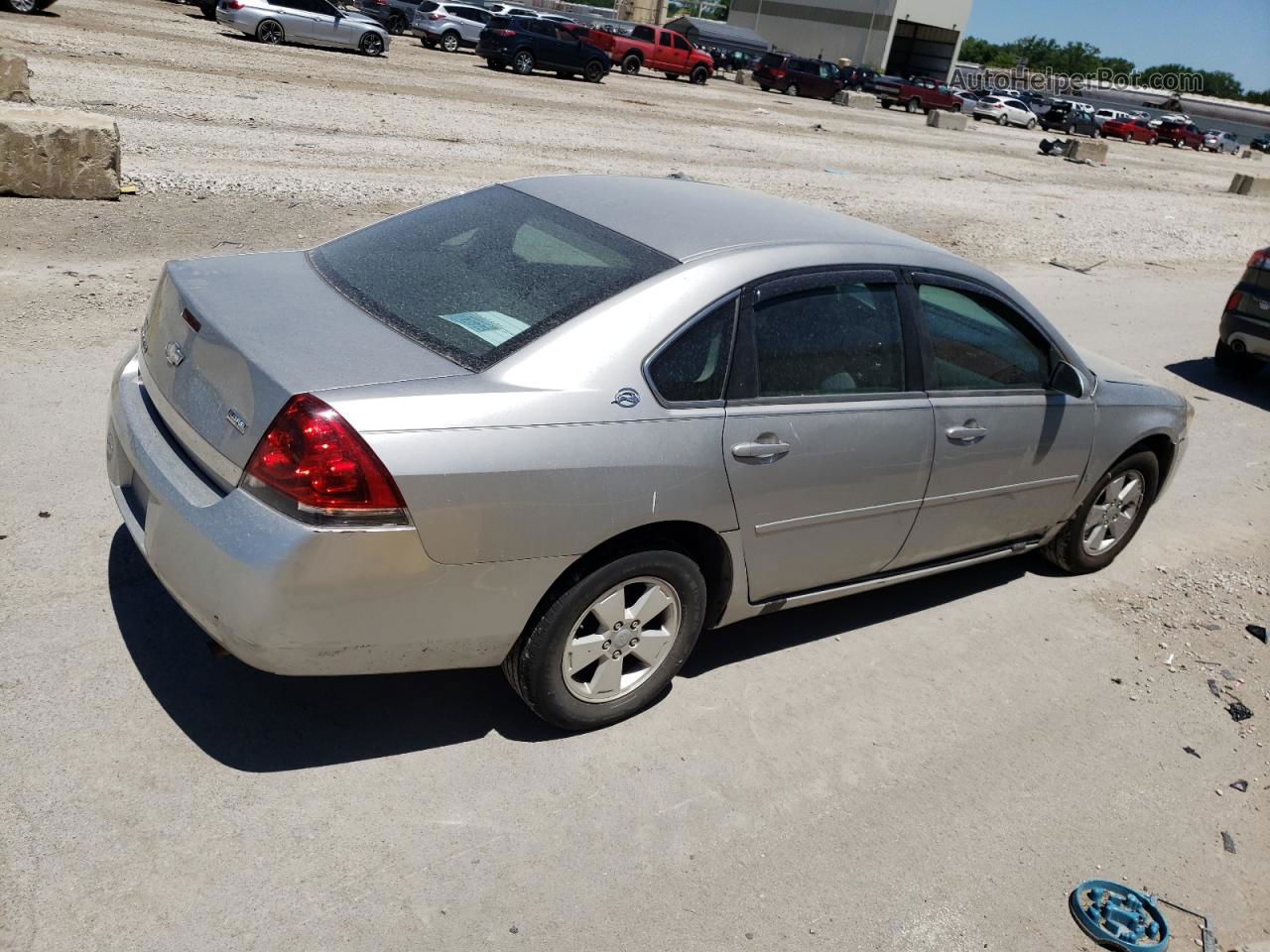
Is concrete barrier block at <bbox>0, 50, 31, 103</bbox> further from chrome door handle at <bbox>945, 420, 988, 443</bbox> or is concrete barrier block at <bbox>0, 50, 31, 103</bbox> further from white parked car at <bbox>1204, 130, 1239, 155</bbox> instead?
white parked car at <bbox>1204, 130, 1239, 155</bbox>

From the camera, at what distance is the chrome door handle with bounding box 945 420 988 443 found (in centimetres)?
450

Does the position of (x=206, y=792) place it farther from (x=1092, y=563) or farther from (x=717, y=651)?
(x=1092, y=563)

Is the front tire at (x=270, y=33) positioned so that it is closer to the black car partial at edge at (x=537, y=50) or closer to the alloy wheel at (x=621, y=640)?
the black car partial at edge at (x=537, y=50)

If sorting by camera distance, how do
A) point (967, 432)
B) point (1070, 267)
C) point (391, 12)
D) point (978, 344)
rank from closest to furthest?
point (967, 432) < point (978, 344) < point (1070, 267) < point (391, 12)

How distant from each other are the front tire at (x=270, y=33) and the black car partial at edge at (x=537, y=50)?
18.7ft

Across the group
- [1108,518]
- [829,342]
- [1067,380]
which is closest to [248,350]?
[829,342]

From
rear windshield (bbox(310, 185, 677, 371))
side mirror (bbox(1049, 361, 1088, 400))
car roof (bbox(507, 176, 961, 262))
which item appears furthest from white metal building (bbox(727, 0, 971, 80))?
rear windshield (bbox(310, 185, 677, 371))

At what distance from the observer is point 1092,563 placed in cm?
586

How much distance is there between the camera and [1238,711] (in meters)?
4.80

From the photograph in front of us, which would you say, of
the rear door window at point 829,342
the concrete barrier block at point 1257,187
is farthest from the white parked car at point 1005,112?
the rear door window at point 829,342

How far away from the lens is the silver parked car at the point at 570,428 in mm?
3158

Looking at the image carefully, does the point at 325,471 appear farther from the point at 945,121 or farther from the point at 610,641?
the point at 945,121

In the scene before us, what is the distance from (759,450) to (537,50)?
103 ft

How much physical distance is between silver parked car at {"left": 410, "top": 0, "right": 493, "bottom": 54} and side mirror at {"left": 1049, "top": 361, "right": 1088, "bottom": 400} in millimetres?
35231
